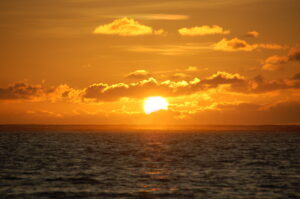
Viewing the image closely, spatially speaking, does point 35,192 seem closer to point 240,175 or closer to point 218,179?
point 218,179

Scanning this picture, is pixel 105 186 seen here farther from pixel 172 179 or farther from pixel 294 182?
pixel 294 182

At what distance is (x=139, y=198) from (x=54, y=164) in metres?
30.3

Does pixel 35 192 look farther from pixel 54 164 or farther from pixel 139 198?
pixel 54 164

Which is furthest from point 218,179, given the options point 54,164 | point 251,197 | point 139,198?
point 54,164

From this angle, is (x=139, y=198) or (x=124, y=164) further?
(x=124, y=164)

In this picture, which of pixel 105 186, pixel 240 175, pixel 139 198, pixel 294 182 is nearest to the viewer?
pixel 139 198

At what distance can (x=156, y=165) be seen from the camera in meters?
66.9

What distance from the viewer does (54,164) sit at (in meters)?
67.4

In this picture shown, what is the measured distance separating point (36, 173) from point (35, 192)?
13.6 m

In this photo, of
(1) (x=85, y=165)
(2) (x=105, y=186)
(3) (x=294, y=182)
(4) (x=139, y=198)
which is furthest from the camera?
(1) (x=85, y=165)

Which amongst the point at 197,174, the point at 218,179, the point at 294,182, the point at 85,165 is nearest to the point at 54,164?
the point at 85,165

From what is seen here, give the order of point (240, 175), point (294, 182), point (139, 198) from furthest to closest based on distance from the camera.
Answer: point (240, 175) < point (294, 182) < point (139, 198)

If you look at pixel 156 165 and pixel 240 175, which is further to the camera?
pixel 156 165

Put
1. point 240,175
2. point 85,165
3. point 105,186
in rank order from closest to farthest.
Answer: point 105,186, point 240,175, point 85,165
